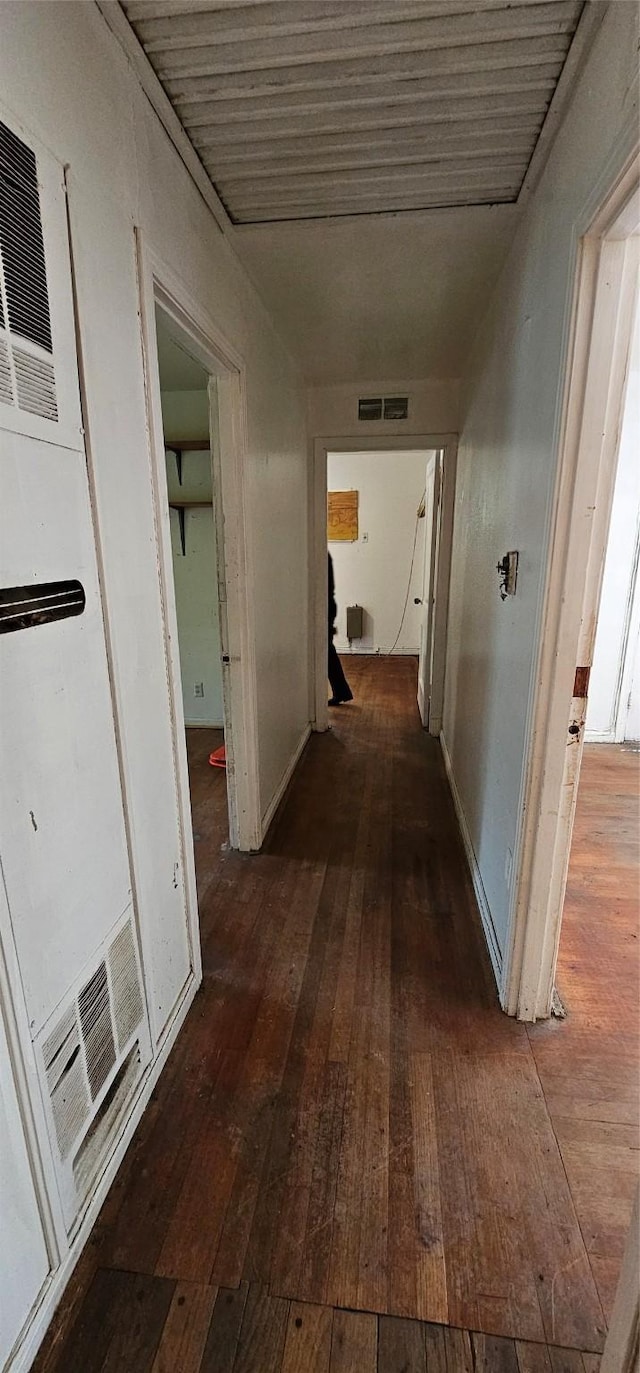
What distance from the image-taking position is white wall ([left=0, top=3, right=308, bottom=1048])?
0.93 m

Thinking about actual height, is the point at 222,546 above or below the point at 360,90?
below

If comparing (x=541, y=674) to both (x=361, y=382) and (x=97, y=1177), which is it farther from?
(x=361, y=382)

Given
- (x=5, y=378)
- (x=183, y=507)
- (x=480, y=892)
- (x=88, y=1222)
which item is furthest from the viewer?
(x=183, y=507)

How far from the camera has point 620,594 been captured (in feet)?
12.0

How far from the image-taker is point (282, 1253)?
41.8 inches

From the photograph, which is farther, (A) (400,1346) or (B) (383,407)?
(B) (383,407)

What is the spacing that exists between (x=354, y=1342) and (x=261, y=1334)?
0.53 feet

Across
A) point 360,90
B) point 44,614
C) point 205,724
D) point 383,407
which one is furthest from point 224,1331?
point 383,407

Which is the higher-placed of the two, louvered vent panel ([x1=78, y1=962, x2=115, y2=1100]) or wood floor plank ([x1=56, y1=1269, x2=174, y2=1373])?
louvered vent panel ([x1=78, y1=962, x2=115, y2=1100])

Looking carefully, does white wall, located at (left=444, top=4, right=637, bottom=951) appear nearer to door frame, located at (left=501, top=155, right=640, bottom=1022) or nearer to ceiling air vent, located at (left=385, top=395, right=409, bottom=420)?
door frame, located at (left=501, top=155, right=640, bottom=1022)

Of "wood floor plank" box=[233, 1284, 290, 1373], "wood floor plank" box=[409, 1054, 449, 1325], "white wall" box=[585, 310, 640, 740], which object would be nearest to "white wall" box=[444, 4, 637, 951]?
"wood floor plank" box=[409, 1054, 449, 1325]

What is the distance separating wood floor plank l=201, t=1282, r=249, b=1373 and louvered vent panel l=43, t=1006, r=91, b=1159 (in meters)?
0.39

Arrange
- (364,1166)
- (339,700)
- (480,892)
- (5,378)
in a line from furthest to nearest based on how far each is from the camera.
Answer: (339,700)
(480,892)
(364,1166)
(5,378)

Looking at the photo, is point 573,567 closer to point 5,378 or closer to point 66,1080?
point 5,378
